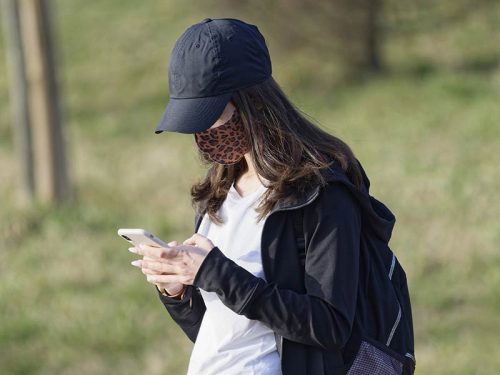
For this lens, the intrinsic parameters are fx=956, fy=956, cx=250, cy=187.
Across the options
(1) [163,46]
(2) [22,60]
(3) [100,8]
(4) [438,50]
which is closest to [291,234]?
(2) [22,60]

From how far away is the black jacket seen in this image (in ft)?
6.70

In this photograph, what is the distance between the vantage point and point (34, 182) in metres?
9.78

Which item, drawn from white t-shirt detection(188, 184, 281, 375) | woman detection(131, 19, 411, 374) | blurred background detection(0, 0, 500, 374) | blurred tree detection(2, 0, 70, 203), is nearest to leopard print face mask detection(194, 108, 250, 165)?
woman detection(131, 19, 411, 374)

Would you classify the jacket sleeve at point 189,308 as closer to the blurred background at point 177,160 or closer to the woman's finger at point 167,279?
the woman's finger at point 167,279

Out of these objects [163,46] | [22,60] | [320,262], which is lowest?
[320,262]

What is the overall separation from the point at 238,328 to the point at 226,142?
43 cm

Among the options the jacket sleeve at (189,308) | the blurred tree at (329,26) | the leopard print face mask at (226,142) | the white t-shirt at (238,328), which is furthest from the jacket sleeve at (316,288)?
the blurred tree at (329,26)

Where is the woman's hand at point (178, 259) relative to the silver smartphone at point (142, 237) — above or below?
below

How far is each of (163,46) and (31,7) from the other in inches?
312

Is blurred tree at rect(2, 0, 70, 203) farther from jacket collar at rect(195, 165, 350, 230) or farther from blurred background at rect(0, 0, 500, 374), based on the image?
jacket collar at rect(195, 165, 350, 230)

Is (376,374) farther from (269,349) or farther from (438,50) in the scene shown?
(438,50)

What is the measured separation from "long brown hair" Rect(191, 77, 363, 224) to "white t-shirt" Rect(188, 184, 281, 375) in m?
0.08

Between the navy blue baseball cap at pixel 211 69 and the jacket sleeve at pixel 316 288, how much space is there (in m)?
0.29

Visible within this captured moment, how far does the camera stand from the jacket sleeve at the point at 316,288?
6.70 feet
